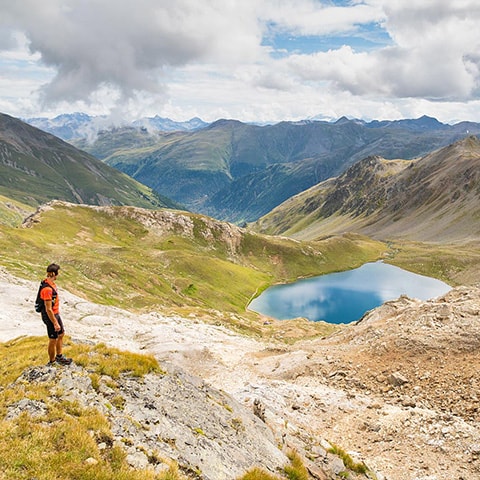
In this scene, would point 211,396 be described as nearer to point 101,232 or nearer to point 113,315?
point 113,315

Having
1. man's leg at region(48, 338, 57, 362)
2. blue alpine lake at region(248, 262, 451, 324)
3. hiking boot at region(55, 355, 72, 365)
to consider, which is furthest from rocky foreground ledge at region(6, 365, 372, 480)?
blue alpine lake at region(248, 262, 451, 324)

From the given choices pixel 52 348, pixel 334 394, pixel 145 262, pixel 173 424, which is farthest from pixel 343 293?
pixel 52 348

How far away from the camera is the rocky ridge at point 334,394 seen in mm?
16656

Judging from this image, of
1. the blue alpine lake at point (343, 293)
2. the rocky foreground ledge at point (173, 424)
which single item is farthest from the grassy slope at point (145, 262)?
the rocky foreground ledge at point (173, 424)

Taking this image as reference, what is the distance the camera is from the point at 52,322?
56.6 feet

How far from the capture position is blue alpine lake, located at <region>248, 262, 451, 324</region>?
436 ft

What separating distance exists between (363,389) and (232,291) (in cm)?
10876

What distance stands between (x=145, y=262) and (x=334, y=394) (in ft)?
339

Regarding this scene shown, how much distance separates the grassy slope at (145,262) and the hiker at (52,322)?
176ft

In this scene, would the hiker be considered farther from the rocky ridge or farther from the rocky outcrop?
the rocky ridge

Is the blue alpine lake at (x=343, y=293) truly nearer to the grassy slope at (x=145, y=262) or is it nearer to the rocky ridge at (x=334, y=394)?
the grassy slope at (x=145, y=262)

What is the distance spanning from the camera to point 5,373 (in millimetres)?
16984

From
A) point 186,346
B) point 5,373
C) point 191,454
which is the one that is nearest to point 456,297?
point 186,346

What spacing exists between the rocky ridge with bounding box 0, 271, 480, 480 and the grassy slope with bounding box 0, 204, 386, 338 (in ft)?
116
